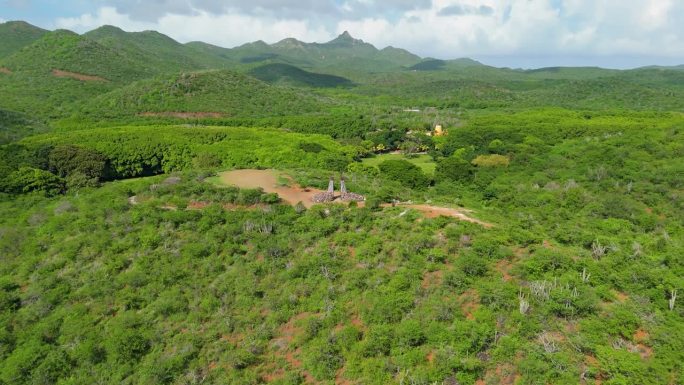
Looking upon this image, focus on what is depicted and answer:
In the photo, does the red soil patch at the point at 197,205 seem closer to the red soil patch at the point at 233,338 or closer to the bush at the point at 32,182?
the red soil patch at the point at 233,338

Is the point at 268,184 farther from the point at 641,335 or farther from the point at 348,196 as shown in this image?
the point at 641,335

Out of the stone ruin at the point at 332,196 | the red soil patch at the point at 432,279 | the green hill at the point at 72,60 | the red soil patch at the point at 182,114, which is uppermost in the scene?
the green hill at the point at 72,60

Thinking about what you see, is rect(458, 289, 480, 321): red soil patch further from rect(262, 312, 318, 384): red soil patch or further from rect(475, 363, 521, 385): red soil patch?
rect(262, 312, 318, 384): red soil patch

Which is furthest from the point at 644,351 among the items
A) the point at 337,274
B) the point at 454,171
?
the point at 454,171

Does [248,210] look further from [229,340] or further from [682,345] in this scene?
[682,345]

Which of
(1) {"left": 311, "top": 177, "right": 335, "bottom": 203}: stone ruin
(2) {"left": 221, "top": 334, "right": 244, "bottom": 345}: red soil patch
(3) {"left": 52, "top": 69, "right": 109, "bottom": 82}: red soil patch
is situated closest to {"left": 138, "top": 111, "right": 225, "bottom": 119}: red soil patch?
(3) {"left": 52, "top": 69, "right": 109, "bottom": 82}: red soil patch

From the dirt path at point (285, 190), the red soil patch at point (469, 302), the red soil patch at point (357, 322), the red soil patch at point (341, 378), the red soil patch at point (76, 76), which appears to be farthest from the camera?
the red soil patch at point (76, 76)

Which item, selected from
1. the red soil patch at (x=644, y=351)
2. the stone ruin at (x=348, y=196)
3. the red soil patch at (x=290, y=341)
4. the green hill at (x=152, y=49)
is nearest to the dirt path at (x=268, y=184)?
the stone ruin at (x=348, y=196)
